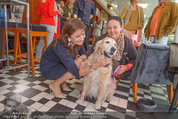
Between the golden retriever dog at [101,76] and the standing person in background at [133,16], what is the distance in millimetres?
1678

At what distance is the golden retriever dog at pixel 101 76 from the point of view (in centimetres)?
152

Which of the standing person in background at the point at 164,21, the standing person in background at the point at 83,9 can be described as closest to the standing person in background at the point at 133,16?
the standing person in background at the point at 164,21

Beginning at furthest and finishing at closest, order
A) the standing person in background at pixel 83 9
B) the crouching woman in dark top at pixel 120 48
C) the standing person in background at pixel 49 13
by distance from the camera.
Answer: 1. the standing person in background at pixel 83 9
2. the standing person in background at pixel 49 13
3. the crouching woman in dark top at pixel 120 48

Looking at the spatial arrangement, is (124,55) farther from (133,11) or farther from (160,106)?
(133,11)

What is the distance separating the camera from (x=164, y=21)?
8.79ft

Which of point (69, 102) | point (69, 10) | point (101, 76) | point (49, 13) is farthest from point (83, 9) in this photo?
point (69, 102)

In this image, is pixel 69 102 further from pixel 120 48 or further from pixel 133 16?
pixel 133 16

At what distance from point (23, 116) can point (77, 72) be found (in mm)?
731

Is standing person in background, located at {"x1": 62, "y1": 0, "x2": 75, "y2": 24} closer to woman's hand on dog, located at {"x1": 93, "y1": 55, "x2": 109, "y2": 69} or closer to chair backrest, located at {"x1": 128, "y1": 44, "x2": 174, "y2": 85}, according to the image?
woman's hand on dog, located at {"x1": 93, "y1": 55, "x2": 109, "y2": 69}

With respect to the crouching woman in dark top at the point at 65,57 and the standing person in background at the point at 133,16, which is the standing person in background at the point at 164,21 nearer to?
the standing person in background at the point at 133,16

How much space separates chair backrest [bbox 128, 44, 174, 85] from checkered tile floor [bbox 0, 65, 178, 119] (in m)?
0.42

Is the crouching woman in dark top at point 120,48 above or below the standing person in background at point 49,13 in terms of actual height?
below

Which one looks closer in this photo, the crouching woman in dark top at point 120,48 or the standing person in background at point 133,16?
the crouching woman in dark top at point 120,48

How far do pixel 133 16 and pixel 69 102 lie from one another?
2.52m
